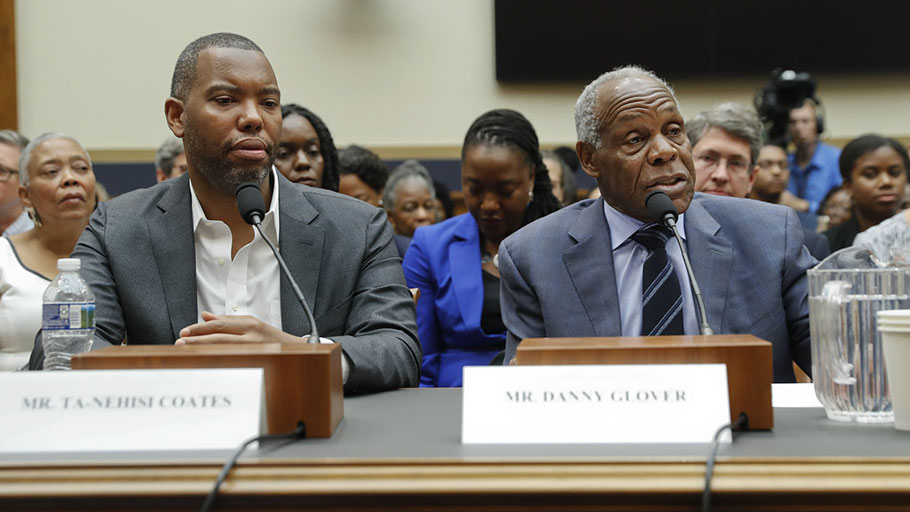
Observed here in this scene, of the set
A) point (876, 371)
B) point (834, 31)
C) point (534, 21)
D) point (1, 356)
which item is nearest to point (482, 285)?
point (1, 356)

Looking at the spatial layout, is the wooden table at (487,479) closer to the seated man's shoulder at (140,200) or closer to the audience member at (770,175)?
the seated man's shoulder at (140,200)

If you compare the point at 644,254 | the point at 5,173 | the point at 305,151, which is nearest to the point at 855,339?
the point at 644,254

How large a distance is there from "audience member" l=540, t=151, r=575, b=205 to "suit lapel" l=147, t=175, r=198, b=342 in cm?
209

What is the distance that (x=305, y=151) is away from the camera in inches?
126

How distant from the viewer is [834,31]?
584cm

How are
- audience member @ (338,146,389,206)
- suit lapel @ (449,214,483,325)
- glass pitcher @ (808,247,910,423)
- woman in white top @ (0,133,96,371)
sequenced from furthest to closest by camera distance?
audience member @ (338,146,389,206) < suit lapel @ (449,214,483,325) < woman in white top @ (0,133,96,371) < glass pitcher @ (808,247,910,423)

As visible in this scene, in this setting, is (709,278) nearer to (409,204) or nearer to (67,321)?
(67,321)

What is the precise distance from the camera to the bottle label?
161 cm

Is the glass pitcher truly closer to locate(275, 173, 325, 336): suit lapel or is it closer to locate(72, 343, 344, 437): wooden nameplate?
locate(72, 343, 344, 437): wooden nameplate

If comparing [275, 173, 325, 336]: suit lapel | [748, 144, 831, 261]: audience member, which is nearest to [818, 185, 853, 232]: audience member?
[748, 144, 831, 261]: audience member

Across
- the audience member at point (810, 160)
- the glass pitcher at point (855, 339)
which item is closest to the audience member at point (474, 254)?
the glass pitcher at point (855, 339)

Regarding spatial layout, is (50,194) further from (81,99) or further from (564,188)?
(81,99)

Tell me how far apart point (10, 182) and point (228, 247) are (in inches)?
93.7

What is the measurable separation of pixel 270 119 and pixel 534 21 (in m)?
4.34
